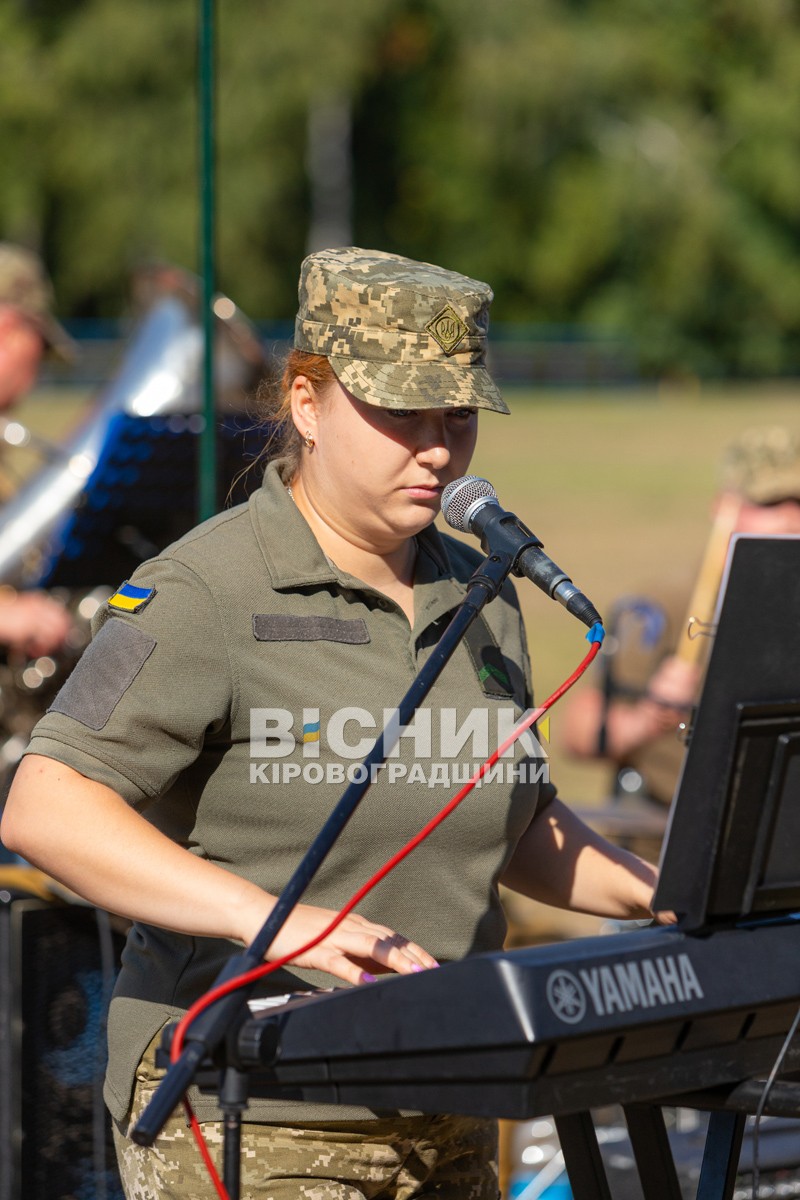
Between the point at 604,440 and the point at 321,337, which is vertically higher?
the point at 321,337

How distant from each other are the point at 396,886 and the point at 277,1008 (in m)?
0.42

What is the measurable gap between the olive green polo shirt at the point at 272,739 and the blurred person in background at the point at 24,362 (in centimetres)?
249

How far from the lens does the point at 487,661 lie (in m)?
2.13

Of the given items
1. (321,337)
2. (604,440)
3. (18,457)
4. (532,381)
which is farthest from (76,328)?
(321,337)

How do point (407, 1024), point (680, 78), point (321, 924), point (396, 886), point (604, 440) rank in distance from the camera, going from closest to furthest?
point (407, 1024), point (321, 924), point (396, 886), point (604, 440), point (680, 78)

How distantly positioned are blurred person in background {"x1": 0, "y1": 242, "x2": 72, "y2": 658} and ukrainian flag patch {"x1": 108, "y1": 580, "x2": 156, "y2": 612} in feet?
8.46

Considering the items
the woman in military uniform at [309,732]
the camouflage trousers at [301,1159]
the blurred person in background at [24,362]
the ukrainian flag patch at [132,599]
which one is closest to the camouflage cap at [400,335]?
the woman in military uniform at [309,732]

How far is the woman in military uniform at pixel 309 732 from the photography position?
183 centimetres

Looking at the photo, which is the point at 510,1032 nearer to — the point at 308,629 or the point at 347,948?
the point at 347,948

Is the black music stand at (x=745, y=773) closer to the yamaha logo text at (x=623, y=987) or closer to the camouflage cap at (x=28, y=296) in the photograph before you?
the yamaha logo text at (x=623, y=987)

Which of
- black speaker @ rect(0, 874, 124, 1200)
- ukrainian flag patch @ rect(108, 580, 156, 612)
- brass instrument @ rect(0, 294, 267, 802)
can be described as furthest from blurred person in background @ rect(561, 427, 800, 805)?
ukrainian flag patch @ rect(108, 580, 156, 612)

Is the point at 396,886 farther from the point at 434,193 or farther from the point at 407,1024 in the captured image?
the point at 434,193

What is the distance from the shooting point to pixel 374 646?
2043mm

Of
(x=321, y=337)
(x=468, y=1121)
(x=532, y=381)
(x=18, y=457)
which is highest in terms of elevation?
(x=321, y=337)
